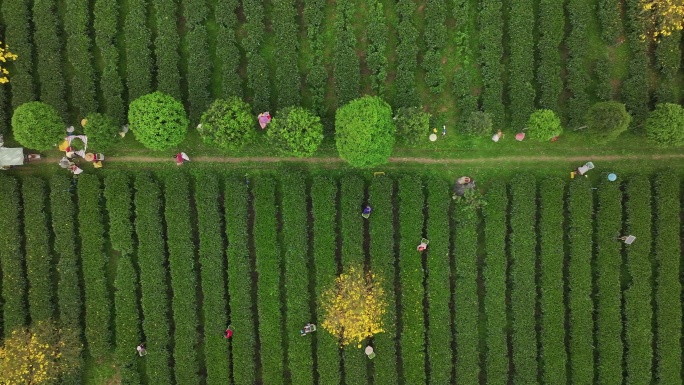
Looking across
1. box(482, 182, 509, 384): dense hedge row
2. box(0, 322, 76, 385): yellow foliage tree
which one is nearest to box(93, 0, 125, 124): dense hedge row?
box(0, 322, 76, 385): yellow foliage tree

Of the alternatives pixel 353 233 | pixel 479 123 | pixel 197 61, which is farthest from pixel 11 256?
pixel 479 123

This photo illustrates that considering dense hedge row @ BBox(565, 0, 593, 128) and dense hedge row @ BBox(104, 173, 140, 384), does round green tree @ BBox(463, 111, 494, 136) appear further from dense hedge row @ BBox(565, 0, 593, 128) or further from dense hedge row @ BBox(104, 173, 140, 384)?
dense hedge row @ BBox(104, 173, 140, 384)

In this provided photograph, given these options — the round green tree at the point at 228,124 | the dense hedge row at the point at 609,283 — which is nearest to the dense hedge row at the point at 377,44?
the round green tree at the point at 228,124

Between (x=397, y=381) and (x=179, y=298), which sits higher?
(x=179, y=298)

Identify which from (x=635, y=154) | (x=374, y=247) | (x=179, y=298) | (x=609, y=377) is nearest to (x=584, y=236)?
(x=635, y=154)

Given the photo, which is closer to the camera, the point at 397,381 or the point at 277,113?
the point at 277,113

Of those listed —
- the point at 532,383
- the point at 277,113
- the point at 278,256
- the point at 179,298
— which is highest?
the point at 277,113

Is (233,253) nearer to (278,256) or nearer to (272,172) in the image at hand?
(278,256)
